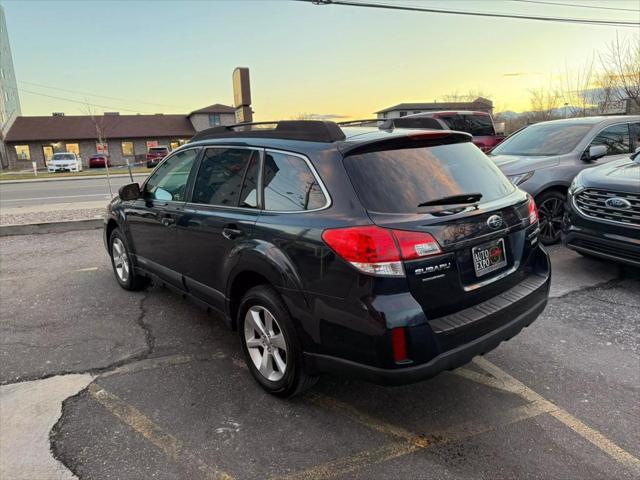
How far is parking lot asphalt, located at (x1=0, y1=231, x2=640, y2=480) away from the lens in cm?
254

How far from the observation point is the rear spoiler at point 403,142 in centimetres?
276

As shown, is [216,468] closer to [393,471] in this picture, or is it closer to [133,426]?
[133,426]

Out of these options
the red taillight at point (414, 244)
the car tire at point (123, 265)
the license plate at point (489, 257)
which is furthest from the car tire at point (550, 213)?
the car tire at point (123, 265)

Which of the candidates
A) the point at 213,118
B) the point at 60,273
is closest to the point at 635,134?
the point at 60,273

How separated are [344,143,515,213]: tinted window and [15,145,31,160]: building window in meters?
55.2

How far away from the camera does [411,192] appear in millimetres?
2688

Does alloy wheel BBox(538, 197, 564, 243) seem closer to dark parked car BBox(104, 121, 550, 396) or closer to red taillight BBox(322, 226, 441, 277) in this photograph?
dark parked car BBox(104, 121, 550, 396)

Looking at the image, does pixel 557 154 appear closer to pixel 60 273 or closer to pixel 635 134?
pixel 635 134

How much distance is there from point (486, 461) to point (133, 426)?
6.83 feet

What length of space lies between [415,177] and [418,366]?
3.54ft

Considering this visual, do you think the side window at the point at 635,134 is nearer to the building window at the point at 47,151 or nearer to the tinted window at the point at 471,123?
the tinted window at the point at 471,123

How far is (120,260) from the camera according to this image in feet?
17.9

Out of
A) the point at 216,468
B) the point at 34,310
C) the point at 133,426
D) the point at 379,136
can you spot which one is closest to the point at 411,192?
the point at 379,136

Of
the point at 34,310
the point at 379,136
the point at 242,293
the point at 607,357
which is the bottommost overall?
the point at 607,357
